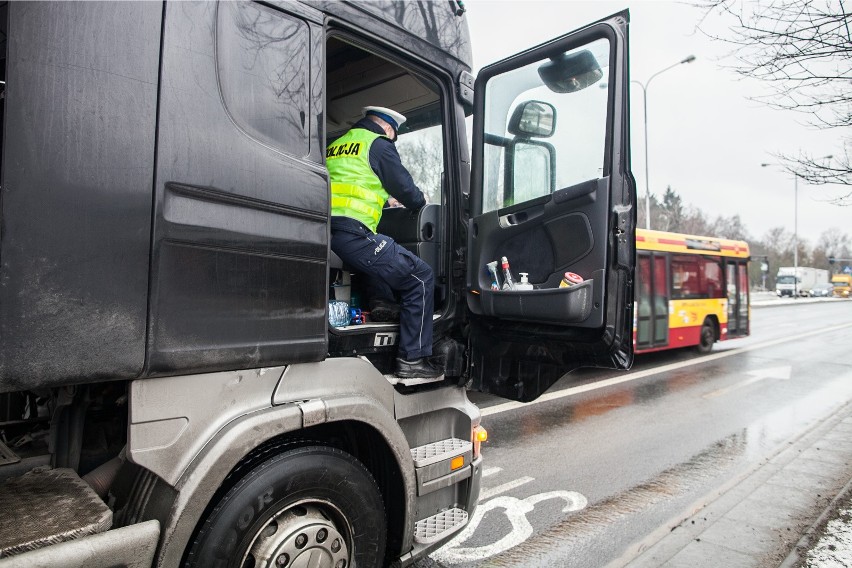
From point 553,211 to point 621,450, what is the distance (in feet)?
13.2

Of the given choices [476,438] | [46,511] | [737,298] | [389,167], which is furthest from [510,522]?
[737,298]

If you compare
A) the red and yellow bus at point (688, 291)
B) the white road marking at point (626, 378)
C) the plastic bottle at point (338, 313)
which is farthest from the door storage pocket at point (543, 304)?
the red and yellow bus at point (688, 291)

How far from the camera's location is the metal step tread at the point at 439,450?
280 centimetres

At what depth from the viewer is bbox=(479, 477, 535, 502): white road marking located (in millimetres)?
4742

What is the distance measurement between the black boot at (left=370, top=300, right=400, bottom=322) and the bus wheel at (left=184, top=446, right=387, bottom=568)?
84 centimetres

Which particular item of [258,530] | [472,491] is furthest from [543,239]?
[258,530]

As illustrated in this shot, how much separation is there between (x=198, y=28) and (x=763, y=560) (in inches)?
166

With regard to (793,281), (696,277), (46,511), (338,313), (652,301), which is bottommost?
(46,511)

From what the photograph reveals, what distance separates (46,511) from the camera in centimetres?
183

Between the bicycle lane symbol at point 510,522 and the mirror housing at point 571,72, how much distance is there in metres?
2.46

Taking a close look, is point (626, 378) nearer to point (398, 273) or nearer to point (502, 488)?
point (502, 488)

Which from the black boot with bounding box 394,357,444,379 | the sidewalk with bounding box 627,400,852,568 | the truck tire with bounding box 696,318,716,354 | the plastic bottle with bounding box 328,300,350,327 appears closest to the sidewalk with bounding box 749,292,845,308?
the truck tire with bounding box 696,318,716,354

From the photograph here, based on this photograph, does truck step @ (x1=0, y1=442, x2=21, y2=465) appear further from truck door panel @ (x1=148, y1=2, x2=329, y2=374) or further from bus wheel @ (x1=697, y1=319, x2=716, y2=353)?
bus wheel @ (x1=697, y1=319, x2=716, y2=353)

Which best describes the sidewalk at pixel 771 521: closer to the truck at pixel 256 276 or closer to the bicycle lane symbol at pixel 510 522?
the bicycle lane symbol at pixel 510 522
